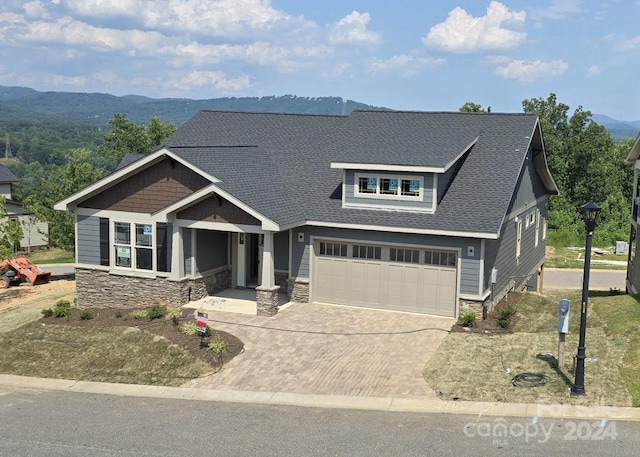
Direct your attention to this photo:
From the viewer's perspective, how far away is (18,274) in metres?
29.1

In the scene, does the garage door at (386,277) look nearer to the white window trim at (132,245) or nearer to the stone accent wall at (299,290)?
the stone accent wall at (299,290)

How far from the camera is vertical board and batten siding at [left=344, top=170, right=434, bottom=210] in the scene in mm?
20031

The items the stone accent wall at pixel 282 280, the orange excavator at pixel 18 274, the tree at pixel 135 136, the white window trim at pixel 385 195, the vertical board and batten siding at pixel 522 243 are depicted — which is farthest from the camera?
the tree at pixel 135 136

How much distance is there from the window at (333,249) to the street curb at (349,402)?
24.7 feet

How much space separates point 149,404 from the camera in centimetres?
1412

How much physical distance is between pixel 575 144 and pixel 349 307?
3886 centimetres

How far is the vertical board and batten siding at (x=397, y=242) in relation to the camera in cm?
1922

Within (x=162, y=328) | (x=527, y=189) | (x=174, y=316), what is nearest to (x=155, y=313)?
(x=174, y=316)

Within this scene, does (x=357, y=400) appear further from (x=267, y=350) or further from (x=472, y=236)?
(x=472, y=236)

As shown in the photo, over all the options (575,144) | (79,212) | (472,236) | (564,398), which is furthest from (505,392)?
(575,144)

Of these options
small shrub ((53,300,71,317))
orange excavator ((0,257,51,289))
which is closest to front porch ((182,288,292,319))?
small shrub ((53,300,71,317))

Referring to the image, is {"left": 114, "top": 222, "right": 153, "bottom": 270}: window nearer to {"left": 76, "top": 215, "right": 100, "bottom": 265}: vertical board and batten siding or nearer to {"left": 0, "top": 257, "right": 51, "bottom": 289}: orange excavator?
{"left": 76, "top": 215, "right": 100, "bottom": 265}: vertical board and batten siding

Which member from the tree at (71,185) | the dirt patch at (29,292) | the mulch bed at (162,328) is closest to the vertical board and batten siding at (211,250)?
the mulch bed at (162,328)

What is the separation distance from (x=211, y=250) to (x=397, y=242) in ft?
21.3
